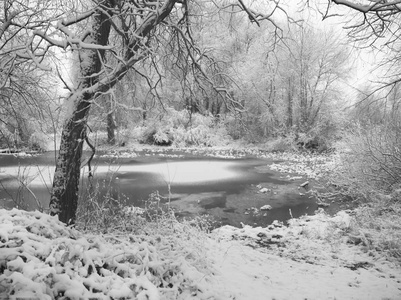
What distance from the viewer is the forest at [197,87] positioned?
12.0ft

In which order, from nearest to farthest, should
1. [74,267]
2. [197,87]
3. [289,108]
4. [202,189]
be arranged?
[74,267]
[197,87]
[202,189]
[289,108]

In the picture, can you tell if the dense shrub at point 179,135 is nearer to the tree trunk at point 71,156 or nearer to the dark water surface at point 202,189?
the dark water surface at point 202,189

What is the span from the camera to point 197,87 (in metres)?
5.87

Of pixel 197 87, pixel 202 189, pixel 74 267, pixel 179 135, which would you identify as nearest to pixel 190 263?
pixel 74 267

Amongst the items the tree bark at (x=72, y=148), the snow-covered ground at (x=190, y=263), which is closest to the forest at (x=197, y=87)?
the tree bark at (x=72, y=148)

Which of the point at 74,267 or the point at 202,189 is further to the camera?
the point at 202,189

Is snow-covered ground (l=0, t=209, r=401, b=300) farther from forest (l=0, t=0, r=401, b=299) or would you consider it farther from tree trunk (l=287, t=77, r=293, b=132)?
tree trunk (l=287, t=77, r=293, b=132)

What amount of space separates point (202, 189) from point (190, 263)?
710cm

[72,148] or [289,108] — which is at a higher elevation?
[289,108]

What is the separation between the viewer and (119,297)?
2289mm

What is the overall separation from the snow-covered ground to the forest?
1024mm

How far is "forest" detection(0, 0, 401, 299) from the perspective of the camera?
3.66 meters

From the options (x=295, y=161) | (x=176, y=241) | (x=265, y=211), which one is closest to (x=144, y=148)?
(x=295, y=161)

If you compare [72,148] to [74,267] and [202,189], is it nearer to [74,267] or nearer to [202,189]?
[74,267]
